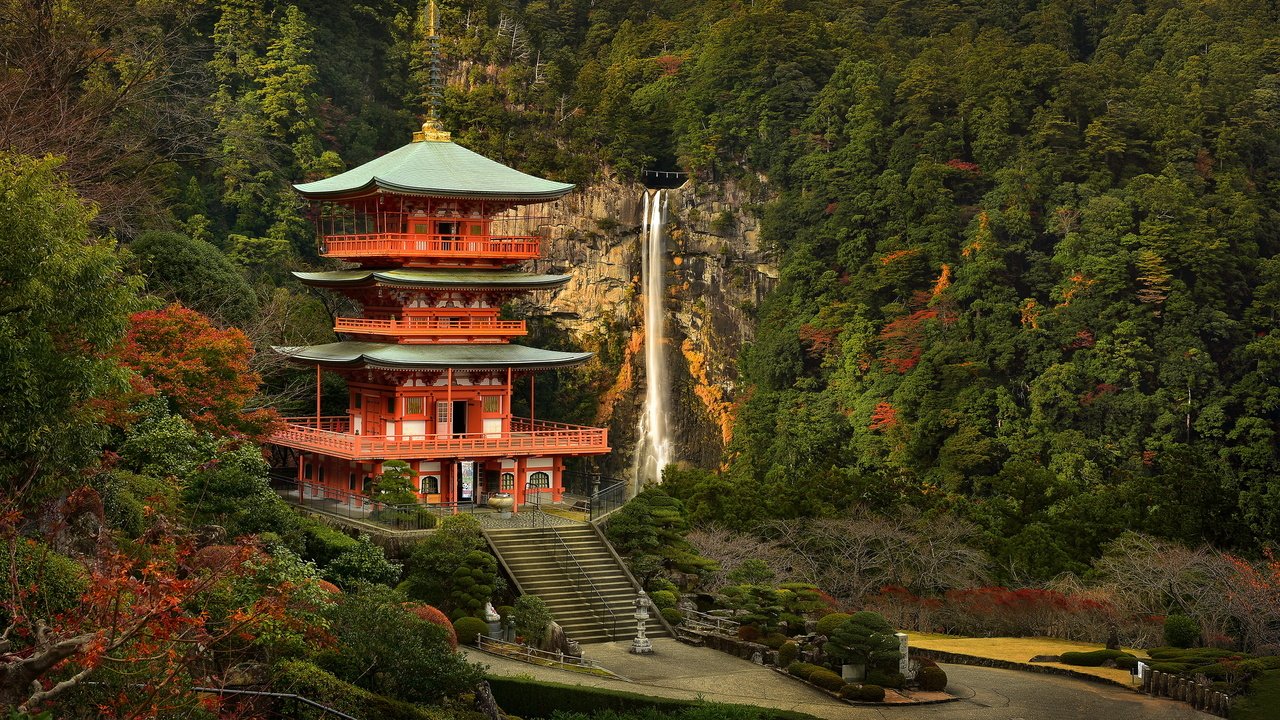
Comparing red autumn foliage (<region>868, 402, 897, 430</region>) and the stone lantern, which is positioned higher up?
red autumn foliage (<region>868, 402, 897, 430</region>)

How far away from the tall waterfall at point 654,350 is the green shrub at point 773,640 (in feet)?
112

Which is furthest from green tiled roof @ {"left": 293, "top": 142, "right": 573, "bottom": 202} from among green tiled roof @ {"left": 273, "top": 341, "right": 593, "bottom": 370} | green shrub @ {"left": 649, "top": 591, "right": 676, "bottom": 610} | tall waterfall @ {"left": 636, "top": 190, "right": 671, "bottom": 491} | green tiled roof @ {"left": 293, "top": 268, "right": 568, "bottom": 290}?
tall waterfall @ {"left": 636, "top": 190, "right": 671, "bottom": 491}

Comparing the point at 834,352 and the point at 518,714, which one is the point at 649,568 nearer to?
the point at 518,714

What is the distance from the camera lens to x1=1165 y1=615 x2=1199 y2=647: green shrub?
31.3 meters

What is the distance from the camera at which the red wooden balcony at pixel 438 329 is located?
39281 millimetres

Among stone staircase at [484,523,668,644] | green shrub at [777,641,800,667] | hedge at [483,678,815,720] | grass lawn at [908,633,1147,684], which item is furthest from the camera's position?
stone staircase at [484,523,668,644]

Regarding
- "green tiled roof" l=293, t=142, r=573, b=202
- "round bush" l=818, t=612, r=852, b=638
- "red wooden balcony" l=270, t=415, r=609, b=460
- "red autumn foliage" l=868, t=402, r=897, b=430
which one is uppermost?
"green tiled roof" l=293, t=142, r=573, b=202

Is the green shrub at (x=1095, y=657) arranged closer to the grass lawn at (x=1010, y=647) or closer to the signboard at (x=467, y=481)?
the grass lawn at (x=1010, y=647)

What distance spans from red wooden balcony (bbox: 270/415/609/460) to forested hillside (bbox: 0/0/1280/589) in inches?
129

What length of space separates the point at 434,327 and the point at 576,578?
30.0 feet

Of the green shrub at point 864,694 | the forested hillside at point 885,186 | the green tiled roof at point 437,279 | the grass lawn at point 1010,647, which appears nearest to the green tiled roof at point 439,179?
the green tiled roof at point 437,279

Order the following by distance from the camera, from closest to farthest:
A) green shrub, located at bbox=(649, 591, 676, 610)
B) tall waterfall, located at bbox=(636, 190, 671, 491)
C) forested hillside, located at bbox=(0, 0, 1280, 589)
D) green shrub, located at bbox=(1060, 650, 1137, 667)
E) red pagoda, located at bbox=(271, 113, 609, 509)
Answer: green shrub, located at bbox=(1060, 650, 1137, 667)
green shrub, located at bbox=(649, 591, 676, 610)
red pagoda, located at bbox=(271, 113, 609, 509)
forested hillside, located at bbox=(0, 0, 1280, 589)
tall waterfall, located at bbox=(636, 190, 671, 491)

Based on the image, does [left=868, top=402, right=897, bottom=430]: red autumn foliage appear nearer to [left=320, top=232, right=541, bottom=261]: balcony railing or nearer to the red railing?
the red railing

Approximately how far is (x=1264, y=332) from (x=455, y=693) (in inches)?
1440
